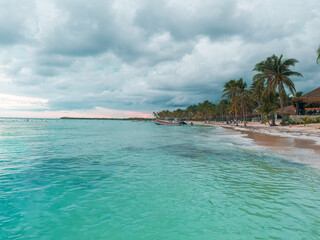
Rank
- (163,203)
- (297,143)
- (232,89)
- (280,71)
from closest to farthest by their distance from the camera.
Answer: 1. (163,203)
2. (297,143)
3. (280,71)
4. (232,89)

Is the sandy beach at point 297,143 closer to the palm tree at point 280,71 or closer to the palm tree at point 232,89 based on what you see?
the palm tree at point 280,71

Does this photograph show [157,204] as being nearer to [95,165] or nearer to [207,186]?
[207,186]

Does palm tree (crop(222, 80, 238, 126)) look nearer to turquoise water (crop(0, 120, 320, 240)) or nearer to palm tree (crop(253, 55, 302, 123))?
palm tree (crop(253, 55, 302, 123))

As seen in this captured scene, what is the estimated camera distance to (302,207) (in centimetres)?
508

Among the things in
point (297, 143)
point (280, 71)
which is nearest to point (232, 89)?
point (280, 71)

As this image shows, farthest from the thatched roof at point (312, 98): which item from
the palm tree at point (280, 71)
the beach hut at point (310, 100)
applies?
the palm tree at point (280, 71)

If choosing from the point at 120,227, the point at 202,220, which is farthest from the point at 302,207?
the point at 120,227

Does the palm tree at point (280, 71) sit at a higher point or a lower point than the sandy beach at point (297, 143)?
higher

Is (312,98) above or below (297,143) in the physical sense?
above

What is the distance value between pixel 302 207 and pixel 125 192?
16.3ft

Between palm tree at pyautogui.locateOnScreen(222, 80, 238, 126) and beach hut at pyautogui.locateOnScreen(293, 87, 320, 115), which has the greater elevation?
palm tree at pyautogui.locateOnScreen(222, 80, 238, 126)

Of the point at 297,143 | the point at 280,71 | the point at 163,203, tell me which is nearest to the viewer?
the point at 163,203

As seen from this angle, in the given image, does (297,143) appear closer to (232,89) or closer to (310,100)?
(310,100)

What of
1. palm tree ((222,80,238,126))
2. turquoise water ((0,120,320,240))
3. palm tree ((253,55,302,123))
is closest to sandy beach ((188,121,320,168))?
turquoise water ((0,120,320,240))
